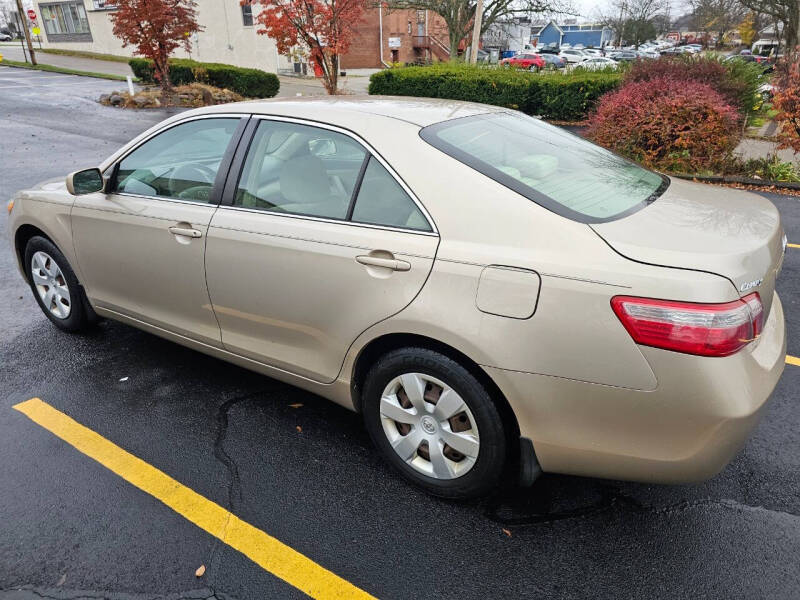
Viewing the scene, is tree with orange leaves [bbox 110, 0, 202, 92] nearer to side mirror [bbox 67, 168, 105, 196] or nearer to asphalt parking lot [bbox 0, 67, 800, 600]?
side mirror [bbox 67, 168, 105, 196]

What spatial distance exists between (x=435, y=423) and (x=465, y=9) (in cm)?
3083

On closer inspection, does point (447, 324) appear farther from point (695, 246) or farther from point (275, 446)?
point (275, 446)

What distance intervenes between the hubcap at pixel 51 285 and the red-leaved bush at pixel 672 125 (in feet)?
26.5

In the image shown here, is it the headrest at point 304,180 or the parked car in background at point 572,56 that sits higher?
the headrest at point 304,180

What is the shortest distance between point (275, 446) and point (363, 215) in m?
1.29

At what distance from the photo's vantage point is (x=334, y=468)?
285 cm

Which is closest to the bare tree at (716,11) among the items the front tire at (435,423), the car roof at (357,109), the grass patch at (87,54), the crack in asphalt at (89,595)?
the grass patch at (87,54)

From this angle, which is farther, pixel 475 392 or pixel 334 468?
pixel 334 468

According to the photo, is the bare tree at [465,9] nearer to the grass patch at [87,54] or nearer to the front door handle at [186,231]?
the grass patch at [87,54]

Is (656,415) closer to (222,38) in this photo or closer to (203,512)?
(203,512)

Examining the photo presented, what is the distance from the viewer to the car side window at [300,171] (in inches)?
106

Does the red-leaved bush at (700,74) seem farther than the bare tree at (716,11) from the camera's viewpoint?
No

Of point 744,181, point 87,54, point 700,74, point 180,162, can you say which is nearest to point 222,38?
point 87,54

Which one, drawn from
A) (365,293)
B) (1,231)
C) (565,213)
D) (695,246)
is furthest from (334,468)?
(1,231)
